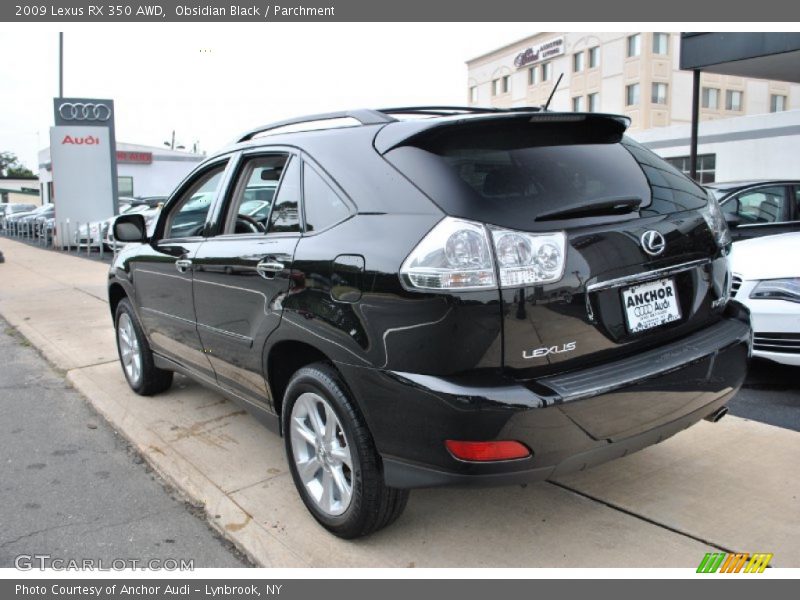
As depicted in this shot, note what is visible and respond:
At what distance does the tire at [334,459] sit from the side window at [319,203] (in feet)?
2.01

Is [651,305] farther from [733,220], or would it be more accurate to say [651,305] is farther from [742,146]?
[742,146]

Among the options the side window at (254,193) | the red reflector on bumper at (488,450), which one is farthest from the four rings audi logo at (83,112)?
the red reflector on bumper at (488,450)

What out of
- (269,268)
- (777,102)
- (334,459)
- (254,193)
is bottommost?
(334,459)

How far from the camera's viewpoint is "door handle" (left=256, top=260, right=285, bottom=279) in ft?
10.2

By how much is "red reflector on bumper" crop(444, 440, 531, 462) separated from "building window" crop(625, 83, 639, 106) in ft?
181

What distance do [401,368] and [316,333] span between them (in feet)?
1.71

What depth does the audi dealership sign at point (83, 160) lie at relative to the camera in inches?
825

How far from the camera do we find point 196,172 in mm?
4250

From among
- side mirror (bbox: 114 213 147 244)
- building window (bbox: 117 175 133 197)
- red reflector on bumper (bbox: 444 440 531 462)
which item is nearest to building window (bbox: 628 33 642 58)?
building window (bbox: 117 175 133 197)

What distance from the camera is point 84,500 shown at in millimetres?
3574

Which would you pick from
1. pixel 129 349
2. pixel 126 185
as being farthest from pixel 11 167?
Answer: pixel 129 349

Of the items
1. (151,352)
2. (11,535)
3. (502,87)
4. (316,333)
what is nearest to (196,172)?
(151,352)

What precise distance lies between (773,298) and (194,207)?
12.7ft

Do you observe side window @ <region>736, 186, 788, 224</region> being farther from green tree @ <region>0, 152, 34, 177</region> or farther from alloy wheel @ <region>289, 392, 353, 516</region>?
green tree @ <region>0, 152, 34, 177</region>
